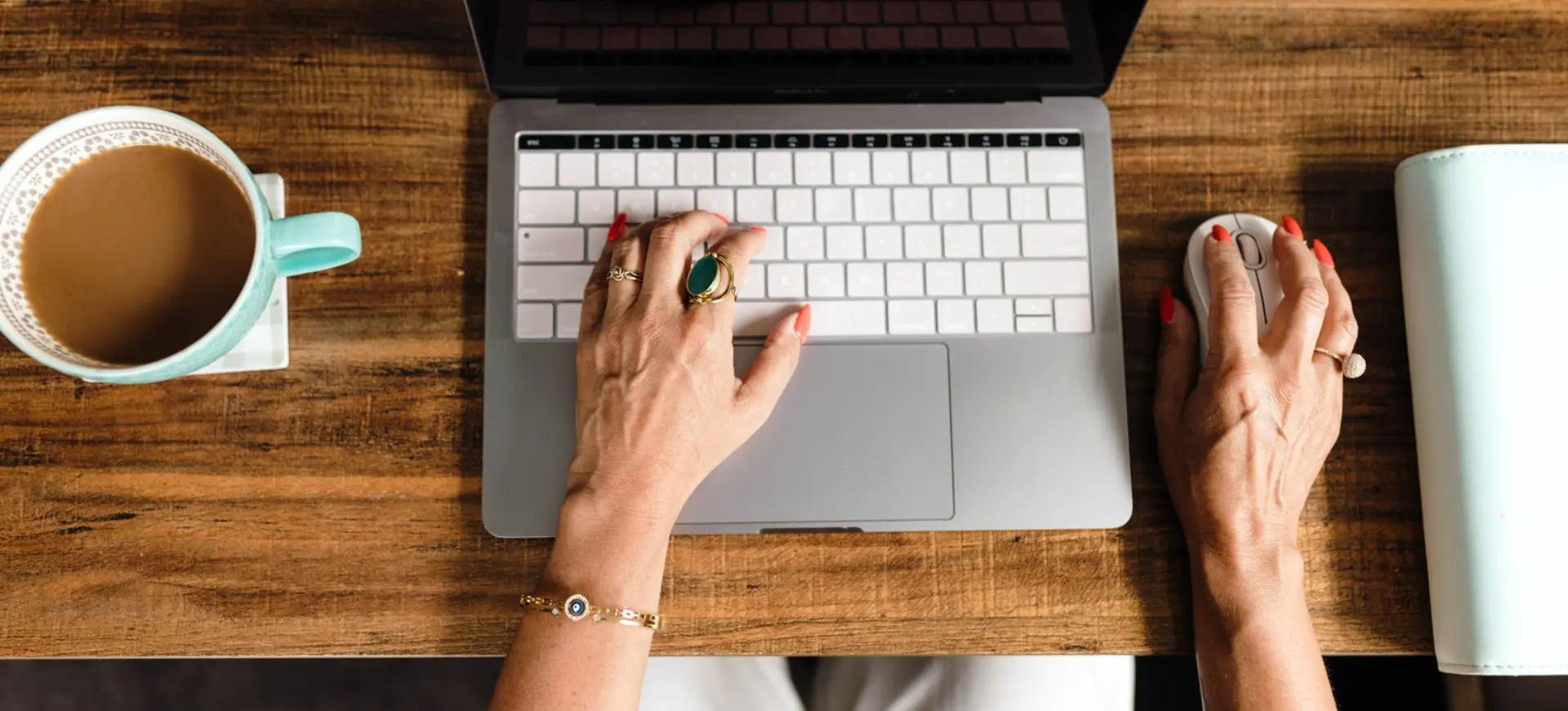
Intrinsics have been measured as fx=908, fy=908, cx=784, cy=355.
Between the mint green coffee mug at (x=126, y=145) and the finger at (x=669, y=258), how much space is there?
18 cm

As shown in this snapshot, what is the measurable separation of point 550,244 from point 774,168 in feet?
0.55

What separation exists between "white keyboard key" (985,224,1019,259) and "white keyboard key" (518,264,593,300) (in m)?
0.28

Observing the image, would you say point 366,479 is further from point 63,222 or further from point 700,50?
point 700,50

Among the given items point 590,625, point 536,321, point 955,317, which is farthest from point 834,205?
point 590,625

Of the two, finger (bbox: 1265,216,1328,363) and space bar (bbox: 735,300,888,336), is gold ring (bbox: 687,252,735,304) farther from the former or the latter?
finger (bbox: 1265,216,1328,363)

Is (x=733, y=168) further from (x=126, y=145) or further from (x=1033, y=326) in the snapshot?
(x=126, y=145)

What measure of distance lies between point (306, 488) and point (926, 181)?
0.49 m

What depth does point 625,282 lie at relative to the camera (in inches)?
23.7

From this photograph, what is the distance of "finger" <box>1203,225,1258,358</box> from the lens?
61 cm

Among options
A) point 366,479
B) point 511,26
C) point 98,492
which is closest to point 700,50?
point 511,26

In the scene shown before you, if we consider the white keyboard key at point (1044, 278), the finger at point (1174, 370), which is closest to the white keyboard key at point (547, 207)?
the white keyboard key at point (1044, 278)

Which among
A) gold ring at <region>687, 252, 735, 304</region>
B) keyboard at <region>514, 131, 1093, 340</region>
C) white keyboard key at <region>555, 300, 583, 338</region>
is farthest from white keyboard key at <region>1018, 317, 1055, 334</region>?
white keyboard key at <region>555, 300, 583, 338</region>

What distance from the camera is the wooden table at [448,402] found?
0.62 metres

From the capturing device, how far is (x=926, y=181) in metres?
0.65
